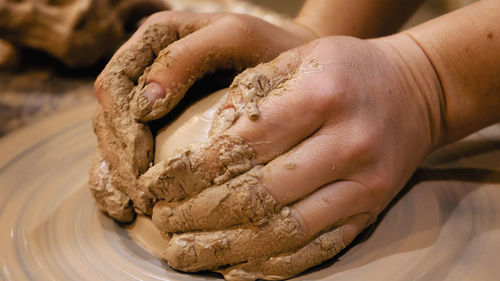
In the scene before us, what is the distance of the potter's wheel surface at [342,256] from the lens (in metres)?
0.93

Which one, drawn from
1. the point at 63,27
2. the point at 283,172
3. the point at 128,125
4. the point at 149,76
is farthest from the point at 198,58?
the point at 63,27

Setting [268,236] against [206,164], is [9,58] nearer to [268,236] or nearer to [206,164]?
[206,164]

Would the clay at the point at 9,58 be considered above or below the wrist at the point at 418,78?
below

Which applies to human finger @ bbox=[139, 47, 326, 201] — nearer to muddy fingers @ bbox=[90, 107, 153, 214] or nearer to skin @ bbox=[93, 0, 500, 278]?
skin @ bbox=[93, 0, 500, 278]

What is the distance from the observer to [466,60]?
3.55 ft

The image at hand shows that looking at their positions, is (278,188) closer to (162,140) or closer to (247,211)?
(247,211)

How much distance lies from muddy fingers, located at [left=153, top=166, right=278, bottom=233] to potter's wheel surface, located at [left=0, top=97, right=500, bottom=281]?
13cm

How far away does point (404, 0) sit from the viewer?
62.8 inches

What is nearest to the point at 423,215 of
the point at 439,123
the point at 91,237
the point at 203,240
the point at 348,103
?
the point at 439,123

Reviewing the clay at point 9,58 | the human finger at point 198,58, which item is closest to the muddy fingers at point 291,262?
the human finger at point 198,58

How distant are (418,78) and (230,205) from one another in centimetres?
54

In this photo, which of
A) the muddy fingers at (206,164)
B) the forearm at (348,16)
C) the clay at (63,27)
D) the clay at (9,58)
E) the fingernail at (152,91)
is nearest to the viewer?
the muddy fingers at (206,164)

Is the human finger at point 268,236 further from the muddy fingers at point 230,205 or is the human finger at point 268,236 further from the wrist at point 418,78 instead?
the wrist at point 418,78

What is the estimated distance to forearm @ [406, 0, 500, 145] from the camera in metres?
1.05
